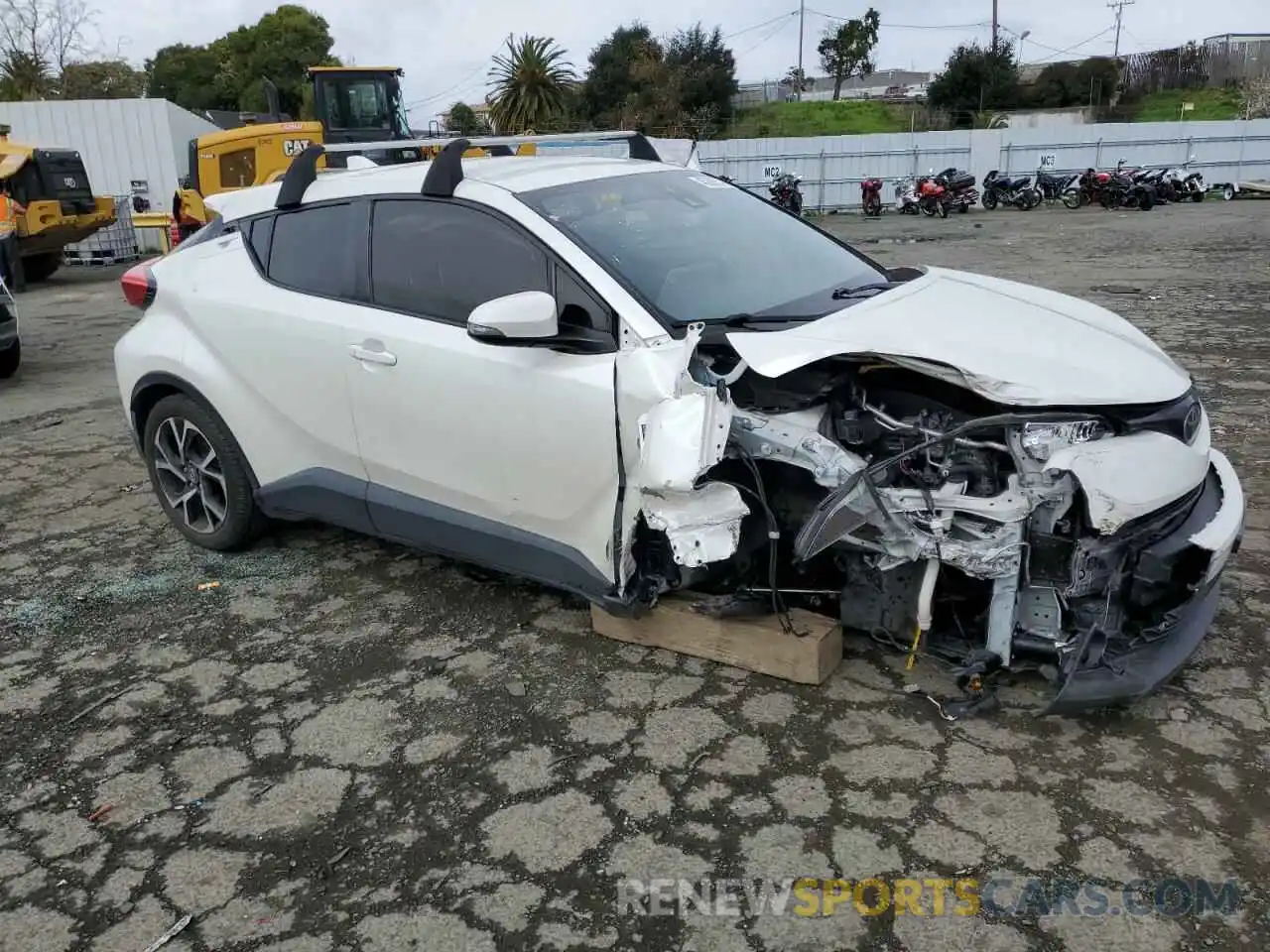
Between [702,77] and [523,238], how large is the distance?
4721 cm

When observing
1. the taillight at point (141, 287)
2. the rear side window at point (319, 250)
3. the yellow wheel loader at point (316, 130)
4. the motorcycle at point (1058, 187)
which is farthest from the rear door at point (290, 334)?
the motorcycle at point (1058, 187)

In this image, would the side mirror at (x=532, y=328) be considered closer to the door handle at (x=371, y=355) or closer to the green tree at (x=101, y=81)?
the door handle at (x=371, y=355)

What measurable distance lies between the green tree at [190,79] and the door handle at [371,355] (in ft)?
205

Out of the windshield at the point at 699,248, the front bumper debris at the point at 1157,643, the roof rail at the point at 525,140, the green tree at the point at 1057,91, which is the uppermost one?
the green tree at the point at 1057,91

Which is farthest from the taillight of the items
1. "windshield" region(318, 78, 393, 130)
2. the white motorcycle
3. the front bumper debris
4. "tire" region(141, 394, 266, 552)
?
the white motorcycle

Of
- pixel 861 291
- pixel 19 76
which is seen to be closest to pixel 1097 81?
pixel 19 76

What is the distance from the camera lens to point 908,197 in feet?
83.5

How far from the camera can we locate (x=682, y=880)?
250 cm

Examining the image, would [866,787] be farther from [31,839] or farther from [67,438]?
[67,438]

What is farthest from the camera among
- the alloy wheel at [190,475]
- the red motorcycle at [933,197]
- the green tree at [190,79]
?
the green tree at [190,79]

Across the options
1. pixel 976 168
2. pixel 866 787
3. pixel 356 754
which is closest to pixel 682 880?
pixel 866 787

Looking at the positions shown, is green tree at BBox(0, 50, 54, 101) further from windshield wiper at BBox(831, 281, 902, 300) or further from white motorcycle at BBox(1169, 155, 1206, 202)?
windshield wiper at BBox(831, 281, 902, 300)

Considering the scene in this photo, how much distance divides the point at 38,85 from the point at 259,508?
140ft

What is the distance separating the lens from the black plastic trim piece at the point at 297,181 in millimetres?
4172
